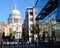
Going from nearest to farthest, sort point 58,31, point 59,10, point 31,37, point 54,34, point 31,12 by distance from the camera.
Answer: point 59,10
point 58,31
point 54,34
point 31,37
point 31,12

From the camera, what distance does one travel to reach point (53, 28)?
100ft

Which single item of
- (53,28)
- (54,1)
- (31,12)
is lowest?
(53,28)

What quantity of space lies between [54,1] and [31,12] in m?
109

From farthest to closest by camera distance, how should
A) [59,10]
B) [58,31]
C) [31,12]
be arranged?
[31,12] → [58,31] → [59,10]

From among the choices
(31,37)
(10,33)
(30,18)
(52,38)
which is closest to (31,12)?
(30,18)

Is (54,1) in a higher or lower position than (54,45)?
higher

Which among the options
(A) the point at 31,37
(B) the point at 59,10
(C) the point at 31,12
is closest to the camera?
(B) the point at 59,10

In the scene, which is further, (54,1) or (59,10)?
(54,1)

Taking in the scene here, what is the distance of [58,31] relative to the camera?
27641 millimetres

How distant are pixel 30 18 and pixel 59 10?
10845 cm

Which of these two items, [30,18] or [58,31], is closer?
[58,31]

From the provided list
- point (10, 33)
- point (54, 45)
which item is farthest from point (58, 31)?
point (10, 33)

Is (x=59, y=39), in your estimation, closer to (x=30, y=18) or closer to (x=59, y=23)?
(x=59, y=23)

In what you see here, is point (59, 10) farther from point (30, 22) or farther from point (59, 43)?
point (30, 22)
